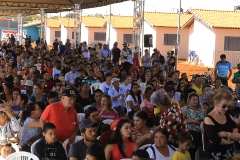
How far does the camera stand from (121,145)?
4703mm

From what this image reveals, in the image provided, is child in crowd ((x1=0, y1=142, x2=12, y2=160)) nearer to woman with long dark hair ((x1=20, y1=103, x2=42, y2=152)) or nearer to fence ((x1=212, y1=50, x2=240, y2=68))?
woman with long dark hair ((x1=20, y1=103, x2=42, y2=152))

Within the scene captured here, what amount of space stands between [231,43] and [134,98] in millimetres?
23642

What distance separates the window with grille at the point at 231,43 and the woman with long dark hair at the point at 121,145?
87.6ft

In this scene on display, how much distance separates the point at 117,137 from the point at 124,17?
43.1 metres

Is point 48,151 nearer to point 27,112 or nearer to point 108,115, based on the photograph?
point 27,112

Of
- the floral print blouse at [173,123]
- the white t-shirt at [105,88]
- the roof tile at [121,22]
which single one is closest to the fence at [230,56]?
the roof tile at [121,22]

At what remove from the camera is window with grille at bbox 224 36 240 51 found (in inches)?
1185

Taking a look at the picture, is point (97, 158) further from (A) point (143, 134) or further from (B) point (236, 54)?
(B) point (236, 54)

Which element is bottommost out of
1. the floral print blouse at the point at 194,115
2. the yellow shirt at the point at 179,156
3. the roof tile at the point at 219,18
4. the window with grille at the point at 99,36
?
the yellow shirt at the point at 179,156

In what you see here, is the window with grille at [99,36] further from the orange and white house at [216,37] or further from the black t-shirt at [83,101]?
the black t-shirt at [83,101]

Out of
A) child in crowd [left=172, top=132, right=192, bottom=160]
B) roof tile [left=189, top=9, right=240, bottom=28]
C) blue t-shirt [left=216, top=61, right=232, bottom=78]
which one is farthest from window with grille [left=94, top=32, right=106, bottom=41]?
child in crowd [left=172, top=132, right=192, bottom=160]

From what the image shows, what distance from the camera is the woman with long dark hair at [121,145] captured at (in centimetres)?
466

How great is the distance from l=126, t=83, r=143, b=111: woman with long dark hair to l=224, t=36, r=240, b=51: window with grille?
2316cm

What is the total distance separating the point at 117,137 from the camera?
4.70 meters
